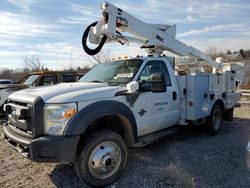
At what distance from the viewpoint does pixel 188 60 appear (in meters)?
7.92

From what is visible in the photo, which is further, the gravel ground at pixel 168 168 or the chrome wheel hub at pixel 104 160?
the gravel ground at pixel 168 168

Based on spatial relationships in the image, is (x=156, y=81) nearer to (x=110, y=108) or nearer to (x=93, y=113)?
(x=110, y=108)

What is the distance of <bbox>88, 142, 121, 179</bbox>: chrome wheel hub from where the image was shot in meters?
3.99

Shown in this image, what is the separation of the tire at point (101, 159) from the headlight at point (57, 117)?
0.49 meters

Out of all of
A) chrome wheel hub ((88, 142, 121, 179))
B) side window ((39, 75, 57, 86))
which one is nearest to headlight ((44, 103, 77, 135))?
chrome wheel hub ((88, 142, 121, 179))

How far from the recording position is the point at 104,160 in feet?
13.3

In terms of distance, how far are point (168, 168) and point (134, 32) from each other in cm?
295

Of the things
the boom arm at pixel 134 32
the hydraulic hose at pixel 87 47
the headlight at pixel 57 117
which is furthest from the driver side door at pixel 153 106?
the headlight at pixel 57 117

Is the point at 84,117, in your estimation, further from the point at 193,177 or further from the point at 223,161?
the point at 223,161

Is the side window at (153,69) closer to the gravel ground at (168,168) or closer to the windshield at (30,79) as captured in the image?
the gravel ground at (168,168)

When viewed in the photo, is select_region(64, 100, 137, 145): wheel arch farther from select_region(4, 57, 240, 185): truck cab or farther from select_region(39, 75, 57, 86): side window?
select_region(39, 75, 57, 86): side window

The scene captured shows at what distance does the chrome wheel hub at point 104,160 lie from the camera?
3990mm

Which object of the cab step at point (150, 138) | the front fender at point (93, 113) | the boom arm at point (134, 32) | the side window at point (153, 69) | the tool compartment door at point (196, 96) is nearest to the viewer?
the front fender at point (93, 113)

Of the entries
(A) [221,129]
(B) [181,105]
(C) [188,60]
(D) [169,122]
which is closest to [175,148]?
(D) [169,122]
